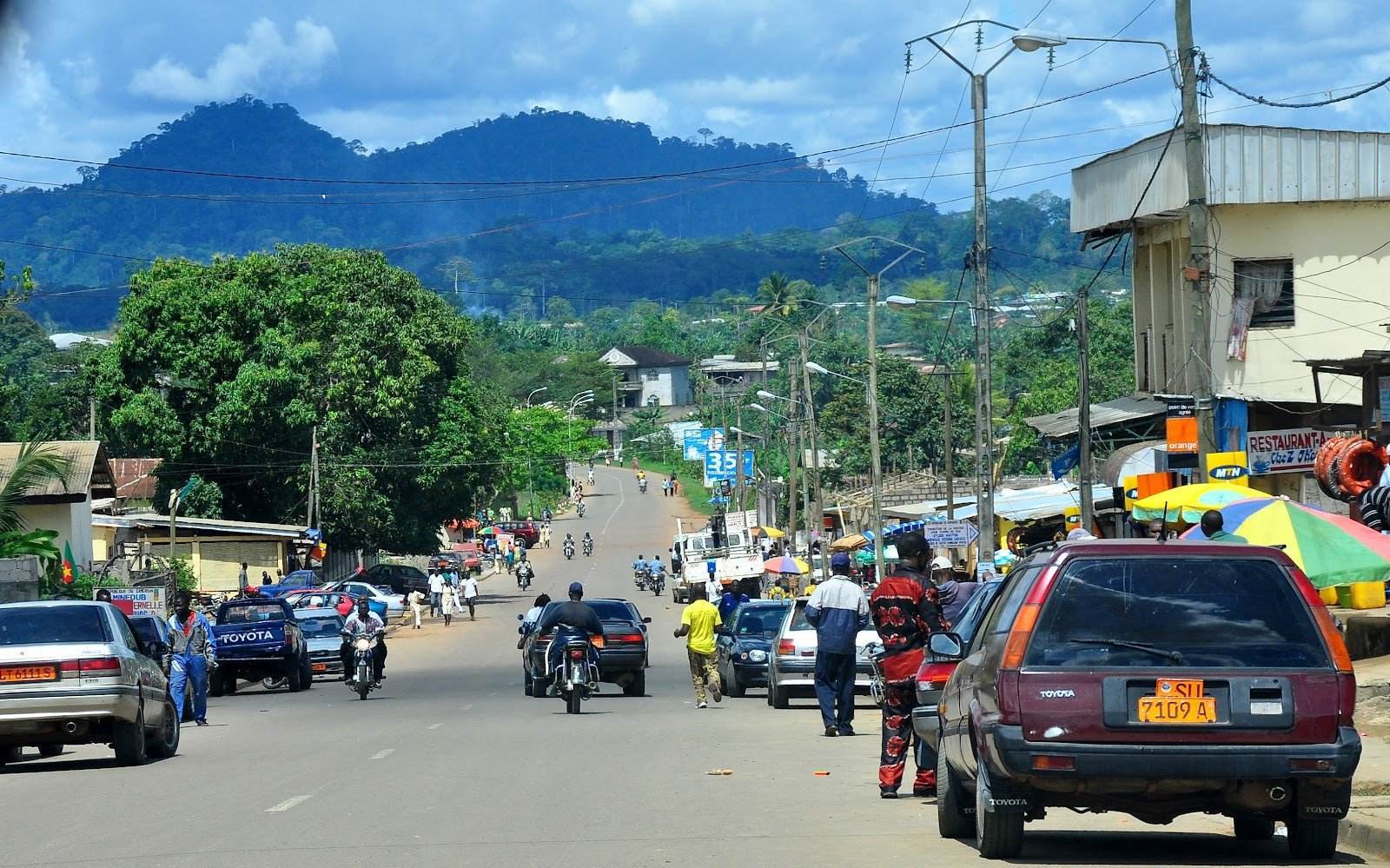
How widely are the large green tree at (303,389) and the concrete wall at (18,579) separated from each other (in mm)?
33542

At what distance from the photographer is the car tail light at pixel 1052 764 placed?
29.8 ft

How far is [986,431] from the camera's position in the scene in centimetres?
3700

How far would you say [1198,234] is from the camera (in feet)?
80.6

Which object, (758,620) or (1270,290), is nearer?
(758,620)

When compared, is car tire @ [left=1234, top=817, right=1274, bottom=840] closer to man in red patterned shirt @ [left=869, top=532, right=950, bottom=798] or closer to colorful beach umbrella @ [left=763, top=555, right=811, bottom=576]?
man in red patterned shirt @ [left=869, top=532, right=950, bottom=798]

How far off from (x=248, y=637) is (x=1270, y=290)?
20.9m

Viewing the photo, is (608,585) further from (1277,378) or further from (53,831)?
(53,831)

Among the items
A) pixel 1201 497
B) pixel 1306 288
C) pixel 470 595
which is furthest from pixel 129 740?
pixel 470 595

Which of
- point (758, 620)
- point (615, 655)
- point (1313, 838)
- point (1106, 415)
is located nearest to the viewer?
point (1313, 838)

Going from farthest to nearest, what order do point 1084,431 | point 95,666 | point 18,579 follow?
point 1084,431 < point 18,579 < point 95,666

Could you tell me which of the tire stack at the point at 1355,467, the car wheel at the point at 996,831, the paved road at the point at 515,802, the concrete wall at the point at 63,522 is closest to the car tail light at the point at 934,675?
the paved road at the point at 515,802

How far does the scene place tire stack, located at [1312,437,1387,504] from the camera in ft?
80.3

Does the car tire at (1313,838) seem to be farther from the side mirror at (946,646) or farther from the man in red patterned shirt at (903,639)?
→ the man in red patterned shirt at (903,639)

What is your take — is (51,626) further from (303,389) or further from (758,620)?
(303,389)
